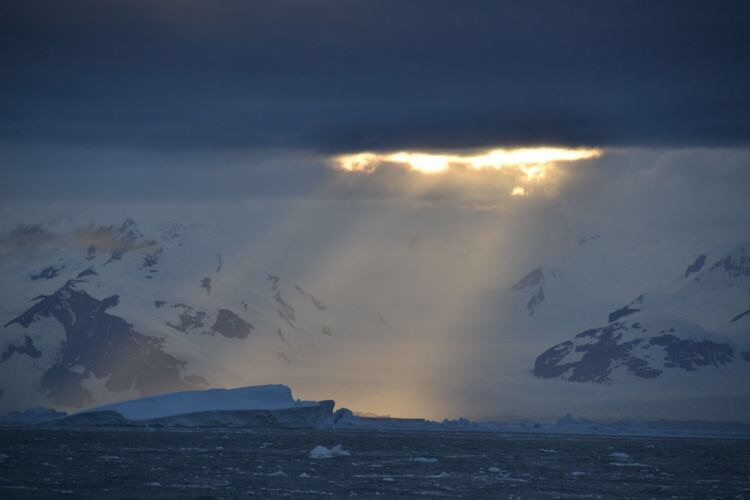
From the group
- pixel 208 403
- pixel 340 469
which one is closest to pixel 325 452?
pixel 340 469

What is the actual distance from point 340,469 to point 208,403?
77.2m

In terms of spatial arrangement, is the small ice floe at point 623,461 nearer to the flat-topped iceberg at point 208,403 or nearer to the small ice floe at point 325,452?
the small ice floe at point 325,452

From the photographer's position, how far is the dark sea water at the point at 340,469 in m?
89.2

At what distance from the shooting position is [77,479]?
93000 millimetres

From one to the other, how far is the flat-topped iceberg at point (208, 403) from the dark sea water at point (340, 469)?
55.9 ft

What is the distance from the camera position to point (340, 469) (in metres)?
108

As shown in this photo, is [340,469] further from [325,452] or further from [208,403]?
[208,403]

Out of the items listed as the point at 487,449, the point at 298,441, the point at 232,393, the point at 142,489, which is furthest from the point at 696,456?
the point at 142,489

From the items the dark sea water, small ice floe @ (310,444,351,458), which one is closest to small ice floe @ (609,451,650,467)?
the dark sea water

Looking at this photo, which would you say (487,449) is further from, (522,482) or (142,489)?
(142,489)

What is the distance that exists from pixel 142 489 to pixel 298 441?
6691 cm

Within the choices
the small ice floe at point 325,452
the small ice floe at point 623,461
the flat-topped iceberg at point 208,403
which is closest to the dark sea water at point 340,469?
the small ice floe at point 623,461

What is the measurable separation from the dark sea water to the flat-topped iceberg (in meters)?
17.1

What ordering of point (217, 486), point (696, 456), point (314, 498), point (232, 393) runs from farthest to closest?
1. point (232, 393)
2. point (696, 456)
3. point (217, 486)
4. point (314, 498)
